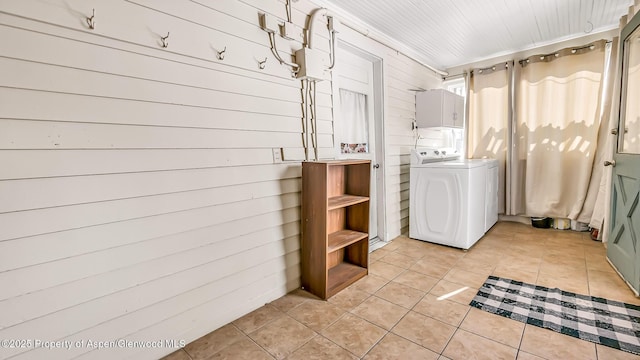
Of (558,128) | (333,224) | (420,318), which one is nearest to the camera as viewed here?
(420,318)

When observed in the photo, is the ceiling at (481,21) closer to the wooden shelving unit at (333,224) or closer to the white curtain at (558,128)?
the white curtain at (558,128)

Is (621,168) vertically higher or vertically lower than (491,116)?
lower

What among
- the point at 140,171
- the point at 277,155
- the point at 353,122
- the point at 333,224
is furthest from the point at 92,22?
the point at 353,122

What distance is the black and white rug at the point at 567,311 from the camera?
170 cm

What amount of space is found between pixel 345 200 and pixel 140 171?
5.06ft

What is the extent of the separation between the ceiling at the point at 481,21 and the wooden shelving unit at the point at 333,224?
5.23 ft

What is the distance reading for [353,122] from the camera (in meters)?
3.17

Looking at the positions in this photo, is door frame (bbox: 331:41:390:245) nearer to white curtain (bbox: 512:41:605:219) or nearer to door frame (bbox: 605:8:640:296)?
door frame (bbox: 605:8:640:296)

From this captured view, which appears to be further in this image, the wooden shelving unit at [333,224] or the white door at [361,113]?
the white door at [361,113]

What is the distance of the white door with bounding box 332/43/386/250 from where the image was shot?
2.98 metres

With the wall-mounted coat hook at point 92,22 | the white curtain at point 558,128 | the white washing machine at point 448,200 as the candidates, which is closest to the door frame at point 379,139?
the white washing machine at point 448,200

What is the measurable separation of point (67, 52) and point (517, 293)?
3268 millimetres

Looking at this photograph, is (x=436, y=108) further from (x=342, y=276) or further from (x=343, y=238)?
(x=342, y=276)

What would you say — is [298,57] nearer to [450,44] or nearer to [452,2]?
[452,2]
